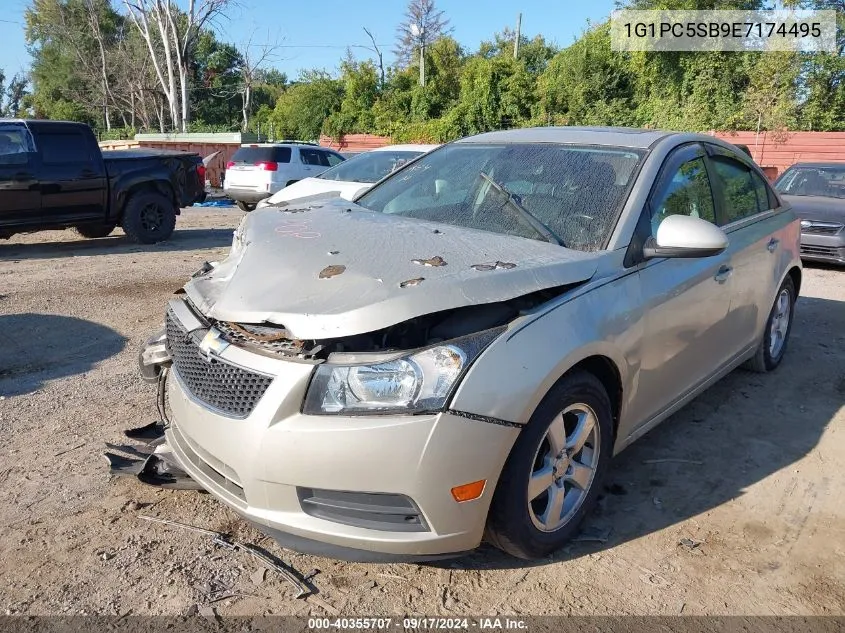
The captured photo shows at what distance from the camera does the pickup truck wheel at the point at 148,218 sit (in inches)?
406

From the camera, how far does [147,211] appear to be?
10539mm

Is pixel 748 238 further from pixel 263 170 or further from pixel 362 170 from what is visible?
pixel 263 170

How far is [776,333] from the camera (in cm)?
504

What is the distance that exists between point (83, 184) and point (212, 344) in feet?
27.6

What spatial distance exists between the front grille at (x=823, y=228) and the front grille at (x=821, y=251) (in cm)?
20

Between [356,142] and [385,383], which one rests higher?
[356,142]

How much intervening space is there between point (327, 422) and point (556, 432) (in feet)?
2.99

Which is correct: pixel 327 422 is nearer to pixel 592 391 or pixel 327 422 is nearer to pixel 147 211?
pixel 592 391

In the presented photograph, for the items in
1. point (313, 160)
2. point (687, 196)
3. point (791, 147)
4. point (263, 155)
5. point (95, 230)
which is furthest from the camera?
point (791, 147)

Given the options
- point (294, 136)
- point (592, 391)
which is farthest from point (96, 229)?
point (294, 136)

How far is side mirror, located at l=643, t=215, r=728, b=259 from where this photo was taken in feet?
9.73

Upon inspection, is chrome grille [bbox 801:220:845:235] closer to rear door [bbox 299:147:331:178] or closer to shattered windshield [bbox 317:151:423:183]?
shattered windshield [bbox 317:151:423:183]

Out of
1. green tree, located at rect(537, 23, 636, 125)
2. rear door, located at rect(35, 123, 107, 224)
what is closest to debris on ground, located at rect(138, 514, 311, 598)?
rear door, located at rect(35, 123, 107, 224)

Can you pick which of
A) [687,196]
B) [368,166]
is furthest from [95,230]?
[687,196]
